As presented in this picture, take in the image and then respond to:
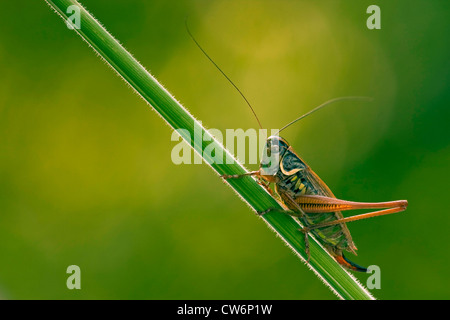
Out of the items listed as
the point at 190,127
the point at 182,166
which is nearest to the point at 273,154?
the point at 190,127

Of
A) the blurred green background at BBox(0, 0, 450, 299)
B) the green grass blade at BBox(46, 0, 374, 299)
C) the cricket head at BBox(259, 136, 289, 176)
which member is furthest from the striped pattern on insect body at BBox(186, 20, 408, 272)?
the blurred green background at BBox(0, 0, 450, 299)

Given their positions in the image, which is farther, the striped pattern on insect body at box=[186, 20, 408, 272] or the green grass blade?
the striped pattern on insect body at box=[186, 20, 408, 272]

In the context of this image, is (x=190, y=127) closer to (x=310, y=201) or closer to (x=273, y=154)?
(x=273, y=154)

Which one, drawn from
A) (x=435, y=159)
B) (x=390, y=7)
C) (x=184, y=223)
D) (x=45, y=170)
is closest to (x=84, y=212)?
(x=45, y=170)

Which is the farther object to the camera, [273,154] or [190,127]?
[273,154]

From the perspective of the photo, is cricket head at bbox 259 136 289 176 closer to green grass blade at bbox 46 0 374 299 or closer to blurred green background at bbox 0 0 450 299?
green grass blade at bbox 46 0 374 299
